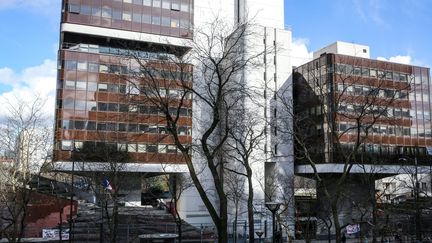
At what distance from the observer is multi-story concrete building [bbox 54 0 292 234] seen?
69938mm

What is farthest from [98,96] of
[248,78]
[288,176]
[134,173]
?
[288,176]

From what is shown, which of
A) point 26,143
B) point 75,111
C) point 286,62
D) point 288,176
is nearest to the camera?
point 26,143

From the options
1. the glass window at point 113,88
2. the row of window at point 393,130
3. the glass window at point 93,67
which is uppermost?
the glass window at point 93,67

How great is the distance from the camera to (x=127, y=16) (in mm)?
78125

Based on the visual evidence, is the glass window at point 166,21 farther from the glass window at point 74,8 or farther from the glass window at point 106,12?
the glass window at point 74,8

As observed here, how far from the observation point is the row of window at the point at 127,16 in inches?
3002

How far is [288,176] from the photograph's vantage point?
76.1 meters

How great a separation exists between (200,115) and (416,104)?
3541 cm

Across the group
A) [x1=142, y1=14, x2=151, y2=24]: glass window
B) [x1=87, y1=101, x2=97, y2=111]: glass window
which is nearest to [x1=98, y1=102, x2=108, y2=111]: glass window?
[x1=87, y1=101, x2=97, y2=111]: glass window

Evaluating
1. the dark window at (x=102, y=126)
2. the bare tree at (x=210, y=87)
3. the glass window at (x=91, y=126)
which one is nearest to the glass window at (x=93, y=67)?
the glass window at (x=91, y=126)

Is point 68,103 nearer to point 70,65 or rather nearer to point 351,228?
point 70,65

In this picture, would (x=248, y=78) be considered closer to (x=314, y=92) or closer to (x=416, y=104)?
(x=314, y=92)

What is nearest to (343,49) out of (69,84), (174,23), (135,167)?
(174,23)

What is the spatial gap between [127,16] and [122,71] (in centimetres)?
1600
